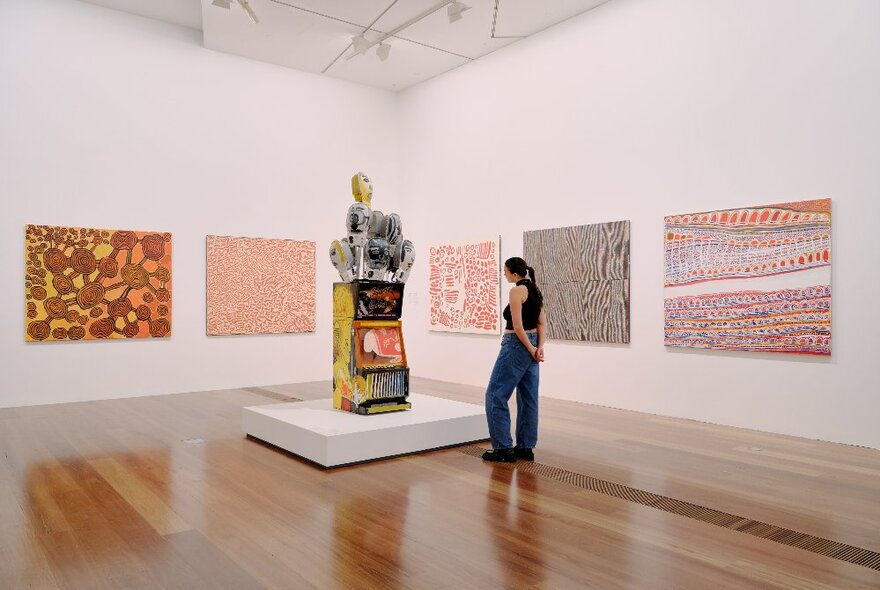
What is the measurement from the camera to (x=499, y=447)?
4.91 metres

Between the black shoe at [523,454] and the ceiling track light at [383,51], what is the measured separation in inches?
225

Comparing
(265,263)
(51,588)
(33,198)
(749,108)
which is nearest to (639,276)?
(749,108)

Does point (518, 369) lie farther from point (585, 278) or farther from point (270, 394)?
point (270, 394)

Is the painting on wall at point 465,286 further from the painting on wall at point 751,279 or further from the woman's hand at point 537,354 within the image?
the woman's hand at point 537,354

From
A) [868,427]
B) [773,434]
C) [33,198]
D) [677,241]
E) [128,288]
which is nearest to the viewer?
[868,427]

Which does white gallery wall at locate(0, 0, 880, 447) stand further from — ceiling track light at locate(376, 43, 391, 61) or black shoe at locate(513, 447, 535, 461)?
black shoe at locate(513, 447, 535, 461)

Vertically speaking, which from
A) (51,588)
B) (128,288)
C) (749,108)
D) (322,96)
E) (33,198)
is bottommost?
(51,588)

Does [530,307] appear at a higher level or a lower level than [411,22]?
lower

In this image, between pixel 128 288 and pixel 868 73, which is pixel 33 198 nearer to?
pixel 128 288

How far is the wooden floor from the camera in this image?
114 inches

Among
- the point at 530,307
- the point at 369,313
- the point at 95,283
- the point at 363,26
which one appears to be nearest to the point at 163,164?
the point at 95,283

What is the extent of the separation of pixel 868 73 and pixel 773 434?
3130 mm

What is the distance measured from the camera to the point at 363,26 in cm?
822

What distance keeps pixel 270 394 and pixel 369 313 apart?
318 cm
